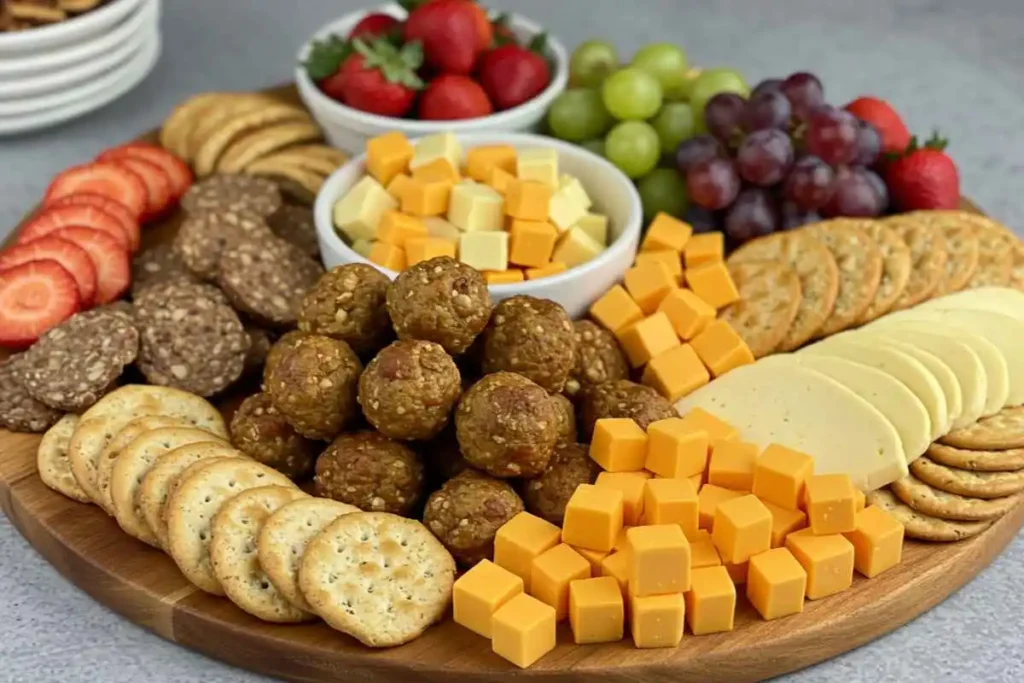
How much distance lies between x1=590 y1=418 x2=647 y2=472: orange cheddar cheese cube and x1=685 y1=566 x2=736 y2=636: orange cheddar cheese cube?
0.23 meters

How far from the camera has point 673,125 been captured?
2.91 meters

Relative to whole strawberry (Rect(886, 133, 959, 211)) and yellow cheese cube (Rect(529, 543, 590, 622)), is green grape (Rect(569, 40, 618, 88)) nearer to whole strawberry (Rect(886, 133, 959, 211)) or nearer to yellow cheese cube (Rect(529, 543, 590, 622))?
whole strawberry (Rect(886, 133, 959, 211))

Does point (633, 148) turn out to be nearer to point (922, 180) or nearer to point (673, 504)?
point (922, 180)

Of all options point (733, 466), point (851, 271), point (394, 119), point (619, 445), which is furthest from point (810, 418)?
point (394, 119)

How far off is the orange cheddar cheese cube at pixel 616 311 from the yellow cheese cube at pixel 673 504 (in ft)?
1.69

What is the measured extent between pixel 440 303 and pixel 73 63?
1.57 metres

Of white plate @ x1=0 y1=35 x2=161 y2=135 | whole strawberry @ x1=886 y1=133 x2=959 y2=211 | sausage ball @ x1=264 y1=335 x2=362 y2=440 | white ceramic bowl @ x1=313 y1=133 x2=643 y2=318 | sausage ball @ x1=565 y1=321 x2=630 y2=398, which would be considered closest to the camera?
sausage ball @ x1=264 y1=335 x2=362 y2=440

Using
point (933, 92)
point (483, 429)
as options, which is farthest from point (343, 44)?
point (933, 92)

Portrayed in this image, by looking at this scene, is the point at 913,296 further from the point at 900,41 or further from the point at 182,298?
the point at 900,41

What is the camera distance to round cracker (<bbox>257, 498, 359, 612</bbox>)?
194 cm

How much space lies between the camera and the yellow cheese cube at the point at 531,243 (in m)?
2.51

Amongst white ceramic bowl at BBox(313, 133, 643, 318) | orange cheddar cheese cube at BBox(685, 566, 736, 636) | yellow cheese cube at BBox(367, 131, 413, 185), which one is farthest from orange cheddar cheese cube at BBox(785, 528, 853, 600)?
yellow cheese cube at BBox(367, 131, 413, 185)

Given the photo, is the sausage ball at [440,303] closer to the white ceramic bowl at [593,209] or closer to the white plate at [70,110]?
the white ceramic bowl at [593,209]

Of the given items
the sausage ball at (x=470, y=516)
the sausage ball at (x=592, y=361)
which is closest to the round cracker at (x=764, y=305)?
the sausage ball at (x=592, y=361)
